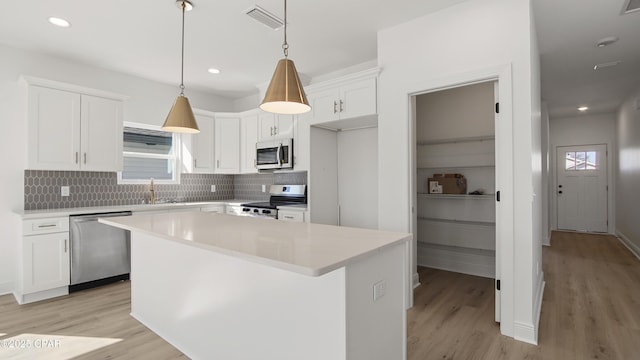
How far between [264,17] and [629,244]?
6.94m

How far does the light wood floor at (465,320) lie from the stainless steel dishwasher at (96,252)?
0.50 feet

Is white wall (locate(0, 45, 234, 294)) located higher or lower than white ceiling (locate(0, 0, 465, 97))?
lower

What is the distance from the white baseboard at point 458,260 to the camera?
394 centimetres

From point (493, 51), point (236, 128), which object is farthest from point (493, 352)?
point (236, 128)

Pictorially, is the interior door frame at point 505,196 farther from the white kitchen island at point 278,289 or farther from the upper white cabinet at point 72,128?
the upper white cabinet at point 72,128

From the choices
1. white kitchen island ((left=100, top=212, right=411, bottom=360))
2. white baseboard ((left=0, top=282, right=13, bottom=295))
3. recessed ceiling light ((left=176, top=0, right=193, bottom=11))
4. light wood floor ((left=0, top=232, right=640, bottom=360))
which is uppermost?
recessed ceiling light ((left=176, top=0, right=193, bottom=11))

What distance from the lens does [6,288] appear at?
3.46 meters

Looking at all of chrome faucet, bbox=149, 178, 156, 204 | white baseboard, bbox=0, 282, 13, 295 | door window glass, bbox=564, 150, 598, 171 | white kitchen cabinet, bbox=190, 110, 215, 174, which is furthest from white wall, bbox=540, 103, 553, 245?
white baseboard, bbox=0, 282, 13, 295

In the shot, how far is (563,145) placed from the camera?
7.52m

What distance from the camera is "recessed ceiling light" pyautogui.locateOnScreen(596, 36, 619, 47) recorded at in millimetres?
3349

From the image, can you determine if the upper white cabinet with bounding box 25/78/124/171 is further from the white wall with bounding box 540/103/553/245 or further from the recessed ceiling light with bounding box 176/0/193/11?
the white wall with bounding box 540/103/553/245

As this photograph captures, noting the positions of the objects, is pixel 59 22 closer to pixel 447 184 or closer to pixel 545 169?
pixel 447 184

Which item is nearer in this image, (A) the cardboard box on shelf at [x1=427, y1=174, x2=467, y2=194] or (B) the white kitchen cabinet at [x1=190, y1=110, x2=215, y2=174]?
(A) the cardboard box on shelf at [x1=427, y1=174, x2=467, y2=194]

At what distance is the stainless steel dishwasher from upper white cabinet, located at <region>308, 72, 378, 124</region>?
261 centimetres
